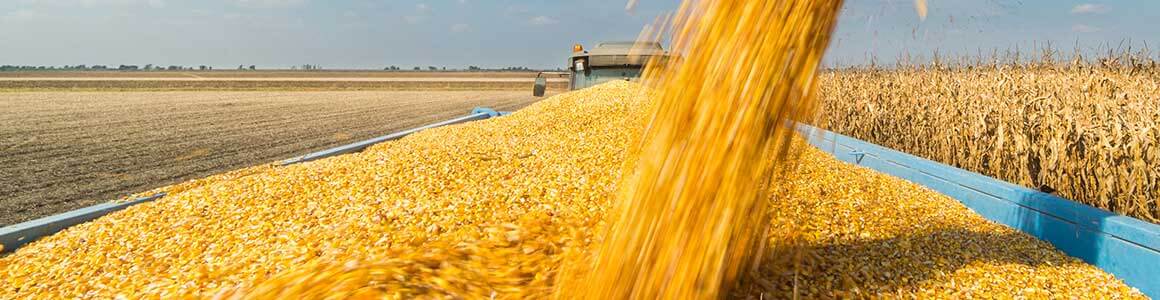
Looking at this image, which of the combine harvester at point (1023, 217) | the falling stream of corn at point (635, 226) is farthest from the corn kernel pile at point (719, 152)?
the combine harvester at point (1023, 217)

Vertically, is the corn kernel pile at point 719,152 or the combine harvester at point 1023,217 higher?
the corn kernel pile at point 719,152

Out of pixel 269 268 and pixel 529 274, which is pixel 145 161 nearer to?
pixel 269 268

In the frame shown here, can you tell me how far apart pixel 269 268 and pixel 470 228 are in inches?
30.6

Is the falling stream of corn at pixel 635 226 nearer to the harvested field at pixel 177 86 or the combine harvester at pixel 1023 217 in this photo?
the combine harvester at pixel 1023 217

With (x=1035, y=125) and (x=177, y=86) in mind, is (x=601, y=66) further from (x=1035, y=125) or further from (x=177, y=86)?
(x=177, y=86)

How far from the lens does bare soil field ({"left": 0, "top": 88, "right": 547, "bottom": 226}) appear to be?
5.65m

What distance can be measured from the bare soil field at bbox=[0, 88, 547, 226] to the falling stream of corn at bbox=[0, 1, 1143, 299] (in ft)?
4.40

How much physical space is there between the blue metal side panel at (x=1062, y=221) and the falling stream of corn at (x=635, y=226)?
0.11m

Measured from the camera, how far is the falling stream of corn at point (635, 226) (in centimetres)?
194

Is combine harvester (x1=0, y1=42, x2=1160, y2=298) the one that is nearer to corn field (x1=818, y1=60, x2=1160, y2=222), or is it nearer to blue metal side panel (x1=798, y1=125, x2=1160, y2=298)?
blue metal side panel (x1=798, y1=125, x2=1160, y2=298)

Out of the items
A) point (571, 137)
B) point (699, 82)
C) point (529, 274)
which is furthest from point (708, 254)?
point (571, 137)

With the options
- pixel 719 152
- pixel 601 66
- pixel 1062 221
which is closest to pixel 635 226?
pixel 719 152

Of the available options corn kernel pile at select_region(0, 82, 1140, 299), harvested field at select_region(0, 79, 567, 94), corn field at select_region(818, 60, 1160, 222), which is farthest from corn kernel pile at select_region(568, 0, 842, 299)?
harvested field at select_region(0, 79, 567, 94)

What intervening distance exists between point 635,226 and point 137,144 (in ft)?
29.3
